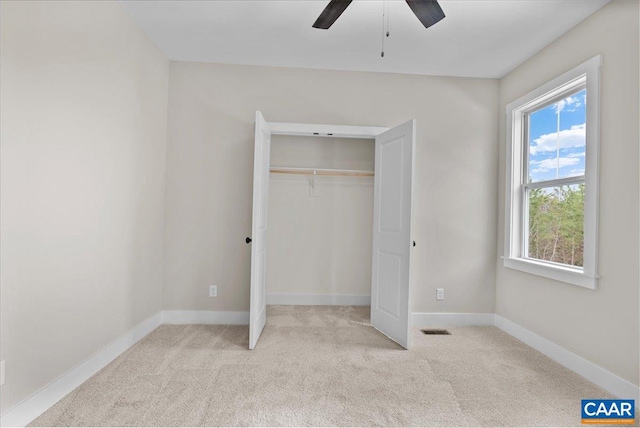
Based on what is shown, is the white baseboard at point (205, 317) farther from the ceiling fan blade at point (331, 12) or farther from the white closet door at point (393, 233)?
the ceiling fan blade at point (331, 12)

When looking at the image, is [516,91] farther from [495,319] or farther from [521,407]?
[521,407]

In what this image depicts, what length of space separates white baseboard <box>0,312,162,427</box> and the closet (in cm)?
100

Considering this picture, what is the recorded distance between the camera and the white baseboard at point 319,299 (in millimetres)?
4344

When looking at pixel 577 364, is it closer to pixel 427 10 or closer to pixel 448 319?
pixel 448 319

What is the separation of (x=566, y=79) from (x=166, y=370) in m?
3.72

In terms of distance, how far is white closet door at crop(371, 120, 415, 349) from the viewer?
10.5ft

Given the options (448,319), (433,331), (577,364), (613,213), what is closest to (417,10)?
(613,213)

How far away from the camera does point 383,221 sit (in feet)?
11.8

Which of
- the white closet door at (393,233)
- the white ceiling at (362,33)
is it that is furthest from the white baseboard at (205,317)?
the white ceiling at (362,33)

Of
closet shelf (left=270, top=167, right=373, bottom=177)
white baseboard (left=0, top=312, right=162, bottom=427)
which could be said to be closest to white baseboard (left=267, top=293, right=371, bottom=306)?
closet shelf (left=270, top=167, right=373, bottom=177)

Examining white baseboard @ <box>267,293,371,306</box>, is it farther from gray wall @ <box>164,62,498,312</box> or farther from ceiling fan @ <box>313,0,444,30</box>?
ceiling fan @ <box>313,0,444,30</box>

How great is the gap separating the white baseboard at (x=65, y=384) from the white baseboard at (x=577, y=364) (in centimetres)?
344

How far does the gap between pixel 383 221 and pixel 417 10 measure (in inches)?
77.4

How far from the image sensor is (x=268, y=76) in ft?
12.4
